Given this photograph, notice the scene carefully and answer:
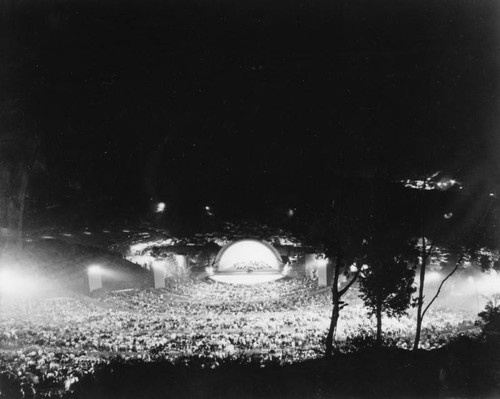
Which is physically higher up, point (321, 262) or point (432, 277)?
point (321, 262)

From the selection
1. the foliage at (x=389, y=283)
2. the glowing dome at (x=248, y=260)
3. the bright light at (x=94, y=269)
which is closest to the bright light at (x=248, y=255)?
the glowing dome at (x=248, y=260)

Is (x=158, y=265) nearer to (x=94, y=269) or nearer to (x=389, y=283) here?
(x=94, y=269)

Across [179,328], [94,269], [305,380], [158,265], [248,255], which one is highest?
[248,255]

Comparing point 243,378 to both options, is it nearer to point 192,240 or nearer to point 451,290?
point 192,240

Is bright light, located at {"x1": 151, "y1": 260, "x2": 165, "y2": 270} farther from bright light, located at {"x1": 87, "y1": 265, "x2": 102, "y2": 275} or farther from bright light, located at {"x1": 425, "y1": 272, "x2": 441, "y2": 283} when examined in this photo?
bright light, located at {"x1": 425, "y1": 272, "x2": 441, "y2": 283}

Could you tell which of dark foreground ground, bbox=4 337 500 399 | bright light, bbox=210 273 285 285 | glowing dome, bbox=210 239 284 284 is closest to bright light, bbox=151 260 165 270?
bright light, bbox=210 273 285 285

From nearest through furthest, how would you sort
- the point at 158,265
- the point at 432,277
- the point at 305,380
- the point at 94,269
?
the point at 305,380 < the point at 94,269 < the point at 158,265 < the point at 432,277

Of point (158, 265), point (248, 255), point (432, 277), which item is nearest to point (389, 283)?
point (248, 255)

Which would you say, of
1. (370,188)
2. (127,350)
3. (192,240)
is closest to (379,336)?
(370,188)
